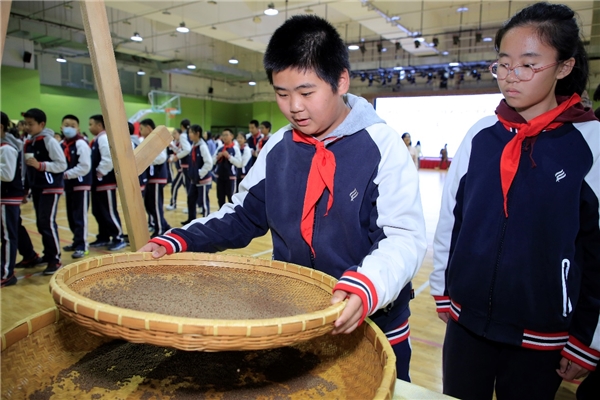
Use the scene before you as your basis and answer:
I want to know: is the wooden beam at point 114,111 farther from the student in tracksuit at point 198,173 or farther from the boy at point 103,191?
the student in tracksuit at point 198,173

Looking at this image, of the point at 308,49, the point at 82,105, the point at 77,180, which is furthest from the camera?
the point at 82,105

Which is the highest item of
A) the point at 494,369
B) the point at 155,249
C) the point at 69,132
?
the point at 69,132

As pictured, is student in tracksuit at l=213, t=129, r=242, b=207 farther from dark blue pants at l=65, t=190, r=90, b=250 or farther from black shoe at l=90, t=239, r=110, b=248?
dark blue pants at l=65, t=190, r=90, b=250

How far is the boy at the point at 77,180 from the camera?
4430mm

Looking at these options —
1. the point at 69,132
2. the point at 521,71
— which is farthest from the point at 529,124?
the point at 69,132

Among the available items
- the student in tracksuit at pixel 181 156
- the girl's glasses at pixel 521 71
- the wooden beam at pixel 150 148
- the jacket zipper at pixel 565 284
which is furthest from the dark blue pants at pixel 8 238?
the jacket zipper at pixel 565 284

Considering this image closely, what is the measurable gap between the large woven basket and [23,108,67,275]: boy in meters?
3.39

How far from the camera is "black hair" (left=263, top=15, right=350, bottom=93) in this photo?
970 mm

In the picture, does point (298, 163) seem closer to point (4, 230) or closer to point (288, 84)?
point (288, 84)

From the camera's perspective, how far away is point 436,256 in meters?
1.36

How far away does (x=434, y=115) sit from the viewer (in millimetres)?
15297

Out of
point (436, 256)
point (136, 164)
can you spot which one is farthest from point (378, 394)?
point (136, 164)

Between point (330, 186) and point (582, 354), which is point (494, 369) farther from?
point (330, 186)

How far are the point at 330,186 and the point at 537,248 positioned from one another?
571mm
